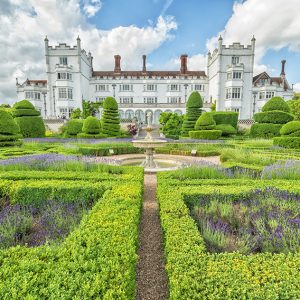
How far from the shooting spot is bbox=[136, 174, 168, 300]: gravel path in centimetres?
276

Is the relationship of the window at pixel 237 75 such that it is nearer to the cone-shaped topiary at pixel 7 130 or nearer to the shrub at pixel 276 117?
the shrub at pixel 276 117

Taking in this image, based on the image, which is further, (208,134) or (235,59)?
(235,59)

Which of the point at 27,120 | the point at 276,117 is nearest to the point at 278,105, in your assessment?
the point at 276,117

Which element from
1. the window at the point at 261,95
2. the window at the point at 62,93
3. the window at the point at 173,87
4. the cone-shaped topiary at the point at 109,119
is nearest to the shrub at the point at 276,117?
the cone-shaped topiary at the point at 109,119

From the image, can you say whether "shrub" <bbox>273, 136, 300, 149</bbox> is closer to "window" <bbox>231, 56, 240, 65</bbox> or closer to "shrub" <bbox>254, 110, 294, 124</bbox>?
"shrub" <bbox>254, 110, 294, 124</bbox>

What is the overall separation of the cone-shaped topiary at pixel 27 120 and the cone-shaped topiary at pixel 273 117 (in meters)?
20.7

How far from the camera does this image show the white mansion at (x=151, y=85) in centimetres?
3734

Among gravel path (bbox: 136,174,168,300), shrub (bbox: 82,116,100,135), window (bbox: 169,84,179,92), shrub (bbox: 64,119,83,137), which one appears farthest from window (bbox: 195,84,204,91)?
gravel path (bbox: 136,174,168,300)

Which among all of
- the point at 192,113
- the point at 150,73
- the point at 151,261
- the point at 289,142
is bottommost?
the point at 151,261

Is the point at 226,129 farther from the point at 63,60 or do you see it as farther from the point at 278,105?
the point at 63,60

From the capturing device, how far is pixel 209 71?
43188 mm

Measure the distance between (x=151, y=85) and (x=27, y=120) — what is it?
1072 inches

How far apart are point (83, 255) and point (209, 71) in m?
45.4

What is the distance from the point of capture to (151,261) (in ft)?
11.0
